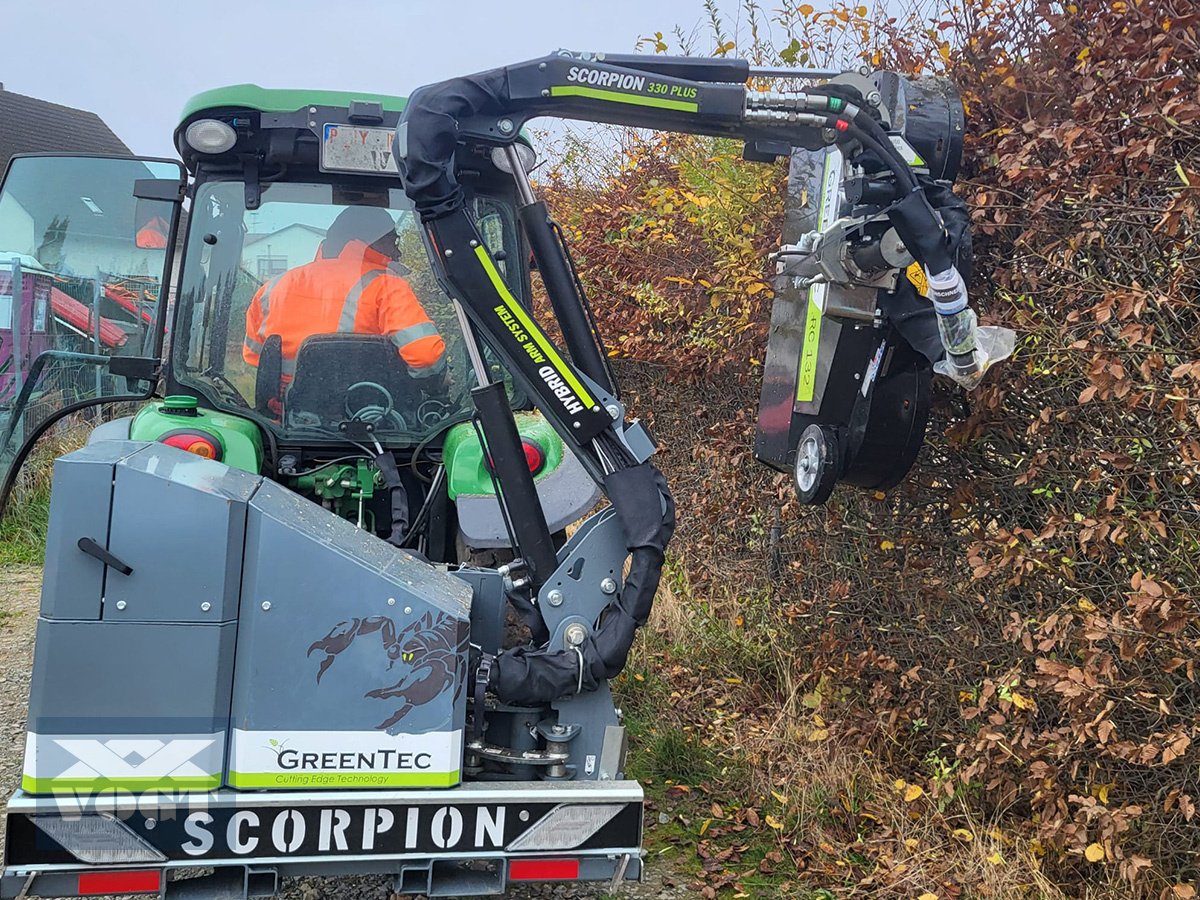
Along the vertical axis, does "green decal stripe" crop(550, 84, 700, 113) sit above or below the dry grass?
above

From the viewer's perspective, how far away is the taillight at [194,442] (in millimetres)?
3424

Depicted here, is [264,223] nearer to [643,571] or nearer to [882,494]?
[643,571]

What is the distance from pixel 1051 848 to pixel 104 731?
2611mm

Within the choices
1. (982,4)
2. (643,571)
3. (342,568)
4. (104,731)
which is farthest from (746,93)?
(104,731)

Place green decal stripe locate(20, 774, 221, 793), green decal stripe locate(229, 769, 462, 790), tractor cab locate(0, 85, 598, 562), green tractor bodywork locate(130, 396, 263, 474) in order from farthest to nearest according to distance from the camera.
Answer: tractor cab locate(0, 85, 598, 562) < green tractor bodywork locate(130, 396, 263, 474) < green decal stripe locate(229, 769, 462, 790) < green decal stripe locate(20, 774, 221, 793)

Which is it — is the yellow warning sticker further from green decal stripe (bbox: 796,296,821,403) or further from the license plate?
the license plate

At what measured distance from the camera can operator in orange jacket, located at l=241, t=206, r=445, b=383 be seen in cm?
390

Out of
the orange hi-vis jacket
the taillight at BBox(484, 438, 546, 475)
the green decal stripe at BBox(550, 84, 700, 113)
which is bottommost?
the taillight at BBox(484, 438, 546, 475)

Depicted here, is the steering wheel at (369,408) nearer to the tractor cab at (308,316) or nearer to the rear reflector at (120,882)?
the tractor cab at (308,316)

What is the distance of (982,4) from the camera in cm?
333

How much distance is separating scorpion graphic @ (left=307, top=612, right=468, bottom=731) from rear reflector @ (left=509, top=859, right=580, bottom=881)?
1.62ft

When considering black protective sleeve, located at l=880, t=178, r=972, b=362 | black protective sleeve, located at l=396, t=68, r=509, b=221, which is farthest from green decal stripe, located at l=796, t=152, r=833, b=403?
black protective sleeve, located at l=396, t=68, r=509, b=221

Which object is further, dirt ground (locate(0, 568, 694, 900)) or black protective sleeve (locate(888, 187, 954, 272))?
dirt ground (locate(0, 568, 694, 900))

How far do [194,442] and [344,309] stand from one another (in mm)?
779
